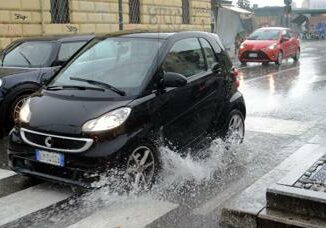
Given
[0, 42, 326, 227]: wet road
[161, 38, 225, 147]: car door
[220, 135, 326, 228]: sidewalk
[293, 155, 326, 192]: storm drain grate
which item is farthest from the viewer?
[161, 38, 225, 147]: car door

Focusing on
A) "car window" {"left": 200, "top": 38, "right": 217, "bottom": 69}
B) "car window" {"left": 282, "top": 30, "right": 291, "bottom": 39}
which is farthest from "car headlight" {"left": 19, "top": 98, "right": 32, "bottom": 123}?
"car window" {"left": 282, "top": 30, "right": 291, "bottom": 39}

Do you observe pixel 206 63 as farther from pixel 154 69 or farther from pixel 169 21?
pixel 169 21

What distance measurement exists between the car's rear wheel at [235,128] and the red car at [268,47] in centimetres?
1491

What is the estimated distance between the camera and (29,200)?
5.39 m

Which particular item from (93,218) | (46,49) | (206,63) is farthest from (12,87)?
(93,218)

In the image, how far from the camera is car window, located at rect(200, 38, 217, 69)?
274 inches

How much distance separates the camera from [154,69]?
19.3 ft

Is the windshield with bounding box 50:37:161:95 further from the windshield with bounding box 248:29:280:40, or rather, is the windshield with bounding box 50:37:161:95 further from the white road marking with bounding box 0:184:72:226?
the windshield with bounding box 248:29:280:40

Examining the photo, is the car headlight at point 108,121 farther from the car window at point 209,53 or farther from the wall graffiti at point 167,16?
the wall graffiti at point 167,16

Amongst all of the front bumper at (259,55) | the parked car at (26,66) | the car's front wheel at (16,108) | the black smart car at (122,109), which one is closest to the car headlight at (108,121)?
the black smart car at (122,109)

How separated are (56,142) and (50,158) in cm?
17

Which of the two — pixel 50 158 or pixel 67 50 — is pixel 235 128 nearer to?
pixel 50 158

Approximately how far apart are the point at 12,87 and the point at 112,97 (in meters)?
3.49

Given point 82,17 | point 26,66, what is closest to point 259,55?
point 82,17
